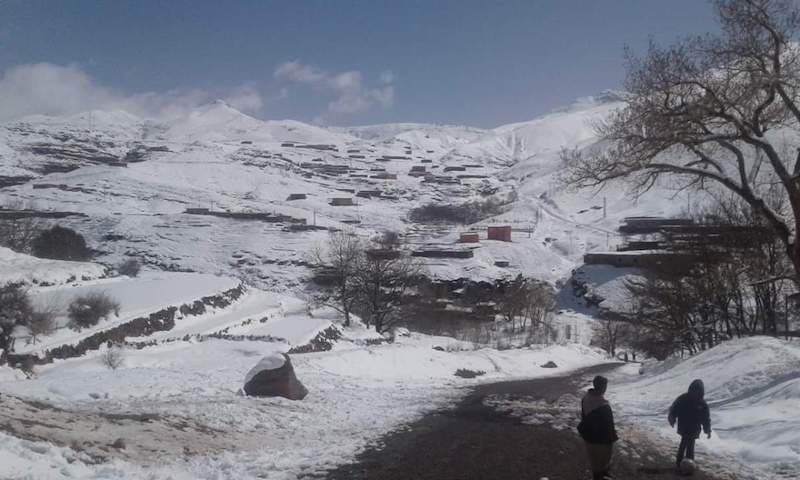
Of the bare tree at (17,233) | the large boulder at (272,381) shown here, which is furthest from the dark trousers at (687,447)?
the bare tree at (17,233)

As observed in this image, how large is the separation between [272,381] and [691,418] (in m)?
8.07

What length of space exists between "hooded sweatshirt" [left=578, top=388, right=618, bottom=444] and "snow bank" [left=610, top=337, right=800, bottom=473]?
2672mm

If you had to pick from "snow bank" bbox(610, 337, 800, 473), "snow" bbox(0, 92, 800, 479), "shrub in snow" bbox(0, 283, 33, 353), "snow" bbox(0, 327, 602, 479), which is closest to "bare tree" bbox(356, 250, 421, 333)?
"snow" bbox(0, 92, 800, 479)

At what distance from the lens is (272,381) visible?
12773 millimetres

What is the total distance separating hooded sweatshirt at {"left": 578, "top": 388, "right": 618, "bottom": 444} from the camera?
691cm

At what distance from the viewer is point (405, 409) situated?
13148 millimetres

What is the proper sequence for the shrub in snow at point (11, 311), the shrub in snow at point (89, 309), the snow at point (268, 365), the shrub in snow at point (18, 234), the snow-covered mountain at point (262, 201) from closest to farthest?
the snow at point (268, 365) → the shrub in snow at point (11, 311) → the shrub in snow at point (89, 309) → the shrub in snow at point (18, 234) → the snow-covered mountain at point (262, 201)

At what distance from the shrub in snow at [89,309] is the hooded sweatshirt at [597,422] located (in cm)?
2240

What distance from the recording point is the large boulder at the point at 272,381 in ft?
41.7

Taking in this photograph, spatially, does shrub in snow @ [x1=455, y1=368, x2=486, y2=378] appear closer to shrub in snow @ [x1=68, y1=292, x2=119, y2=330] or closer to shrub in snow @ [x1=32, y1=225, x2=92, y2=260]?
shrub in snow @ [x1=68, y1=292, x2=119, y2=330]

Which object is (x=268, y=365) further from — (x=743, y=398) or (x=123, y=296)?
(x=123, y=296)

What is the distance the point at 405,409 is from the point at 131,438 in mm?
6311

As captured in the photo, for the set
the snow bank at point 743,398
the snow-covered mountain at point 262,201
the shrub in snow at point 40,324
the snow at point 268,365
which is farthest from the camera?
the snow-covered mountain at point 262,201

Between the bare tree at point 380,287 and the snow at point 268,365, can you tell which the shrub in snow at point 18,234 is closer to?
the bare tree at point 380,287
